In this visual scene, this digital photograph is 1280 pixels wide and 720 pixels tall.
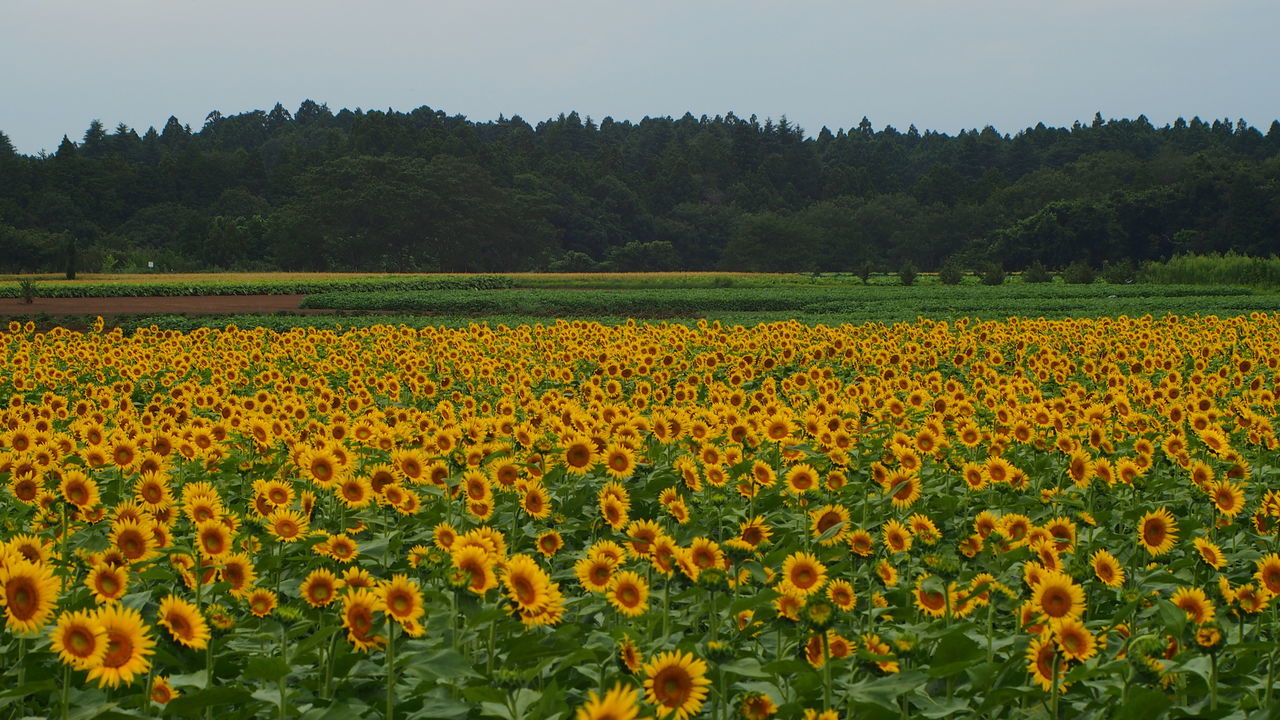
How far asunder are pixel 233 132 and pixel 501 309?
114m

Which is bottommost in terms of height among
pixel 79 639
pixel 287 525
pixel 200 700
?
pixel 200 700

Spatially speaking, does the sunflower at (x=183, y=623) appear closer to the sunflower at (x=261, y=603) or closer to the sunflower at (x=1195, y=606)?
the sunflower at (x=261, y=603)

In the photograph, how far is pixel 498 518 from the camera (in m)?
4.96

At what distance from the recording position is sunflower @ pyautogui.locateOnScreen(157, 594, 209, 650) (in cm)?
279

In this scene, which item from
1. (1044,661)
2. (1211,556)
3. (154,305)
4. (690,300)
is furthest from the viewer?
(690,300)

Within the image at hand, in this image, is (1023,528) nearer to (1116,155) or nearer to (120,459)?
(120,459)

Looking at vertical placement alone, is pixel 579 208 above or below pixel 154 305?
above

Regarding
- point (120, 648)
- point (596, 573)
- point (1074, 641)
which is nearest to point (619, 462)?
point (596, 573)

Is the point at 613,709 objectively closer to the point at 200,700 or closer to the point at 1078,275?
the point at 200,700

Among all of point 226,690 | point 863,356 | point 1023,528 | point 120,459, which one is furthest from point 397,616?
point 863,356

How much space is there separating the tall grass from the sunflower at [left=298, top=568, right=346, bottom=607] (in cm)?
4377

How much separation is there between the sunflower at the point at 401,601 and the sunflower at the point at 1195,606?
2168mm

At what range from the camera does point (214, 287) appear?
→ 4603 centimetres

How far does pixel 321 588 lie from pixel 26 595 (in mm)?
789
